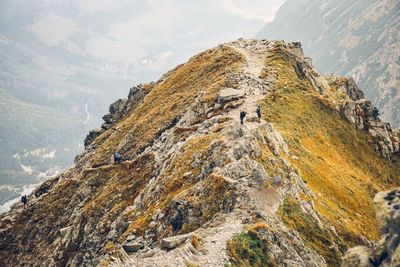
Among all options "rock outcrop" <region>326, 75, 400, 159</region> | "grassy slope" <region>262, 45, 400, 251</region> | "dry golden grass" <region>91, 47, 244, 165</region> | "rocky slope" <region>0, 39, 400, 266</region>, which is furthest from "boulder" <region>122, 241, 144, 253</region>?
"rock outcrop" <region>326, 75, 400, 159</region>

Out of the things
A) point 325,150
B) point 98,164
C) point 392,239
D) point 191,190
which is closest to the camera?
point 392,239

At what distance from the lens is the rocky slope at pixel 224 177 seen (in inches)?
2115

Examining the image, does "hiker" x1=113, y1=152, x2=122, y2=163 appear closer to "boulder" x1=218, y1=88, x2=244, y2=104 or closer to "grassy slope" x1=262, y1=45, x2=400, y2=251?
"boulder" x1=218, y1=88, x2=244, y2=104

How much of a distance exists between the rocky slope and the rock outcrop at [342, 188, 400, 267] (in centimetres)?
1521

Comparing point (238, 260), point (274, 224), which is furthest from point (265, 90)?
point (238, 260)

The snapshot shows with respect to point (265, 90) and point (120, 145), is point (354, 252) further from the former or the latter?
point (120, 145)

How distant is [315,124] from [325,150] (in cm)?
859

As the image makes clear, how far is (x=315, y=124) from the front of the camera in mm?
102812

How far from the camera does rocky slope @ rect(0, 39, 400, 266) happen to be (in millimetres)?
53719

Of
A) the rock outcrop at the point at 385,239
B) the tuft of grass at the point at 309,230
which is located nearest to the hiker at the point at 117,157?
the tuft of grass at the point at 309,230

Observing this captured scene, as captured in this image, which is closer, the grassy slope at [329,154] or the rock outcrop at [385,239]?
the rock outcrop at [385,239]

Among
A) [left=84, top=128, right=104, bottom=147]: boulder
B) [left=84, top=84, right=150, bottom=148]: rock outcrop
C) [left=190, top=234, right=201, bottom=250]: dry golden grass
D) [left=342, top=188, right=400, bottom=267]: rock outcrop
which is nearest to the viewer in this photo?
[left=342, top=188, right=400, bottom=267]: rock outcrop

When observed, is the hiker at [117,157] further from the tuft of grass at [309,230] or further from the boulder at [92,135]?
the tuft of grass at [309,230]

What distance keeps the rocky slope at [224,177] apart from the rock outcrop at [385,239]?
15211 millimetres
